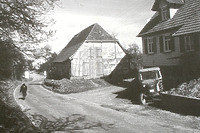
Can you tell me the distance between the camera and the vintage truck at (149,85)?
15086mm

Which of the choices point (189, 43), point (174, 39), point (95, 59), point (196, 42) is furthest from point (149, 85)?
point (95, 59)

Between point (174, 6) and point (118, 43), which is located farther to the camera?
point (118, 43)

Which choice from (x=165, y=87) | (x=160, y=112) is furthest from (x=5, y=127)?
(x=165, y=87)

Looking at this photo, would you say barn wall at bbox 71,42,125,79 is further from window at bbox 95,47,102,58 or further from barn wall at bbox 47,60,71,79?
barn wall at bbox 47,60,71,79

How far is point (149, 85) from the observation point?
50.0 ft

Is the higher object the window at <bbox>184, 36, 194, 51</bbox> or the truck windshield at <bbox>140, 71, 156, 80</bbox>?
the window at <bbox>184, 36, 194, 51</bbox>

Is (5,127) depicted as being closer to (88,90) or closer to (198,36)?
(198,36)

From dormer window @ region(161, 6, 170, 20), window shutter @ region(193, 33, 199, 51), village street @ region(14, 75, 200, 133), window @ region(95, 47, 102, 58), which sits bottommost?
village street @ region(14, 75, 200, 133)

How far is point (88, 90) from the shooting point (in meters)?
25.5

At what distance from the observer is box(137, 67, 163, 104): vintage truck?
15086 mm

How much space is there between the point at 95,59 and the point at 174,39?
53.6 ft

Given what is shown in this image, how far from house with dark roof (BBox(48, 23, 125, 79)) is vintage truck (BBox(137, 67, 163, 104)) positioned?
17248mm

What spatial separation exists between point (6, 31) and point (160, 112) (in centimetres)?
994

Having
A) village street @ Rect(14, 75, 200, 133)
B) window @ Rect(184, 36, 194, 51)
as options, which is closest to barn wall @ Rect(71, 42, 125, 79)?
window @ Rect(184, 36, 194, 51)
